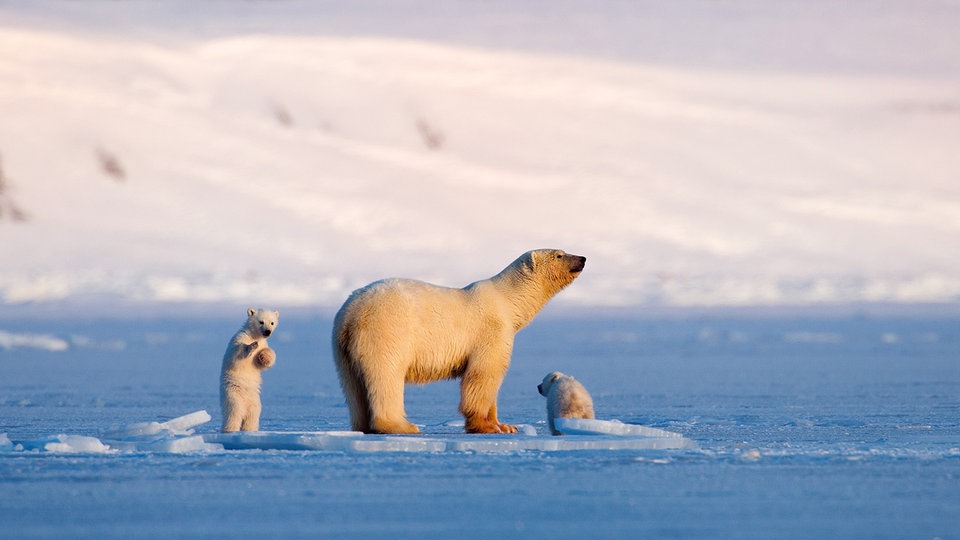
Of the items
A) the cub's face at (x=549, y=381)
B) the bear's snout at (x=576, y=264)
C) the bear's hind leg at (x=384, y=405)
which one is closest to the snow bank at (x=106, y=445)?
the bear's hind leg at (x=384, y=405)

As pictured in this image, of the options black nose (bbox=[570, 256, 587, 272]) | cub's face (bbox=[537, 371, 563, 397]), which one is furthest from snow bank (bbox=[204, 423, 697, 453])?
black nose (bbox=[570, 256, 587, 272])

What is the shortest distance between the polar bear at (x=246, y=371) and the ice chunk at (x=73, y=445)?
1053mm

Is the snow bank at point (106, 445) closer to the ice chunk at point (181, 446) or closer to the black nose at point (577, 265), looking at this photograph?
the ice chunk at point (181, 446)

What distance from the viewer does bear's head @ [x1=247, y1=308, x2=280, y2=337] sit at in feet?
29.4

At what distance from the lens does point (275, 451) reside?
7.87m

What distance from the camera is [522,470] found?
708 centimetres

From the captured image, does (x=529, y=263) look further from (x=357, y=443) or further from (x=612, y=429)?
(x=357, y=443)

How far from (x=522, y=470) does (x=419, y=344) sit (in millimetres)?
1938

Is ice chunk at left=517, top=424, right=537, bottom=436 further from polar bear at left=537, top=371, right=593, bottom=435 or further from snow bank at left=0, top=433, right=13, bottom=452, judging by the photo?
snow bank at left=0, top=433, right=13, bottom=452

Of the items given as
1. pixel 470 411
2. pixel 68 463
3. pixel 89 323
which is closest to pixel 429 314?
pixel 470 411

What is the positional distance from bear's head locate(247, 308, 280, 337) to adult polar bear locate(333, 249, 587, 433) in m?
0.44

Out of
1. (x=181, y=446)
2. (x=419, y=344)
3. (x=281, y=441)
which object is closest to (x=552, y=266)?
(x=419, y=344)

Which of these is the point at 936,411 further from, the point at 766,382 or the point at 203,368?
the point at 203,368

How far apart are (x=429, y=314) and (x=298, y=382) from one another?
7030mm
